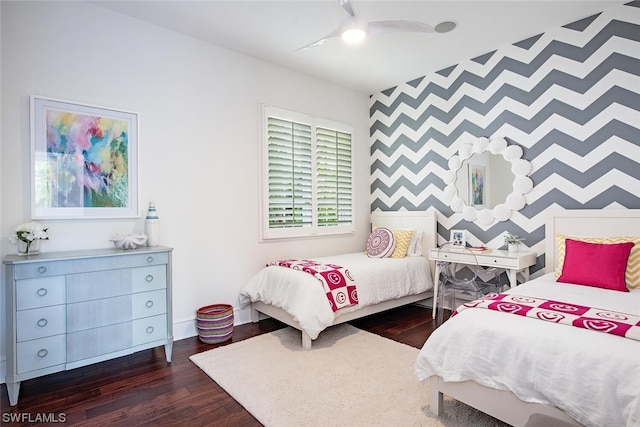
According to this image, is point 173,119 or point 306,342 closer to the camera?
point 306,342

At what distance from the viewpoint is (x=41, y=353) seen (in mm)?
2146

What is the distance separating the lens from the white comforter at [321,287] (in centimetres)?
287

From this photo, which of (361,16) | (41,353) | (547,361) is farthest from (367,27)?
→ (41,353)

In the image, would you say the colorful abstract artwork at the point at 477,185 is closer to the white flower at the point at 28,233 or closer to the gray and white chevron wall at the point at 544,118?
the gray and white chevron wall at the point at 544,118

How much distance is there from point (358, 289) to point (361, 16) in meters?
2.41

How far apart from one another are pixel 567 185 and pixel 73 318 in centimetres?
409

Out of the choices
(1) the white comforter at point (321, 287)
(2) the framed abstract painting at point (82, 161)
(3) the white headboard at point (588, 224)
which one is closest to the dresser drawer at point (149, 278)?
(2) the framed abstract painting at point (82, 161)

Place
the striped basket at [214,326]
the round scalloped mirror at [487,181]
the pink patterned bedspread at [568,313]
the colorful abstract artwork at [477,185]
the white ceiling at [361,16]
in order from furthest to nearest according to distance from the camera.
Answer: the colorful abstract artwork at [477,185], the round scalloped mirror at [487,181], the striped basket at [214,326], the white ceiling at [361,16], the pink patterned bedspread at [568,313]

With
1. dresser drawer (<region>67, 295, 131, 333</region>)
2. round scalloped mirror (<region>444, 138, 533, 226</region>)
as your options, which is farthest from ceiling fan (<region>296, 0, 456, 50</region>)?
dresser drawer (<region>67, 295, 131, 333</region>)

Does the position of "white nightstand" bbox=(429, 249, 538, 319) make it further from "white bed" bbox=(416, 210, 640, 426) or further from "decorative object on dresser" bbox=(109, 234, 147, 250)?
"decorative object on dresser" bbox=(109, 234, 147, 250)

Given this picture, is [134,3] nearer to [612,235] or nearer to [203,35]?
[203,35]

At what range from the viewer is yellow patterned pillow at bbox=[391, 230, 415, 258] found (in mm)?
3940

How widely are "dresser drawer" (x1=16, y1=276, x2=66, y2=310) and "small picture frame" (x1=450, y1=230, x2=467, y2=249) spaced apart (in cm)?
355

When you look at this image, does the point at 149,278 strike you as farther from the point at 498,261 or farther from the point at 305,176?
the point at 498,261
